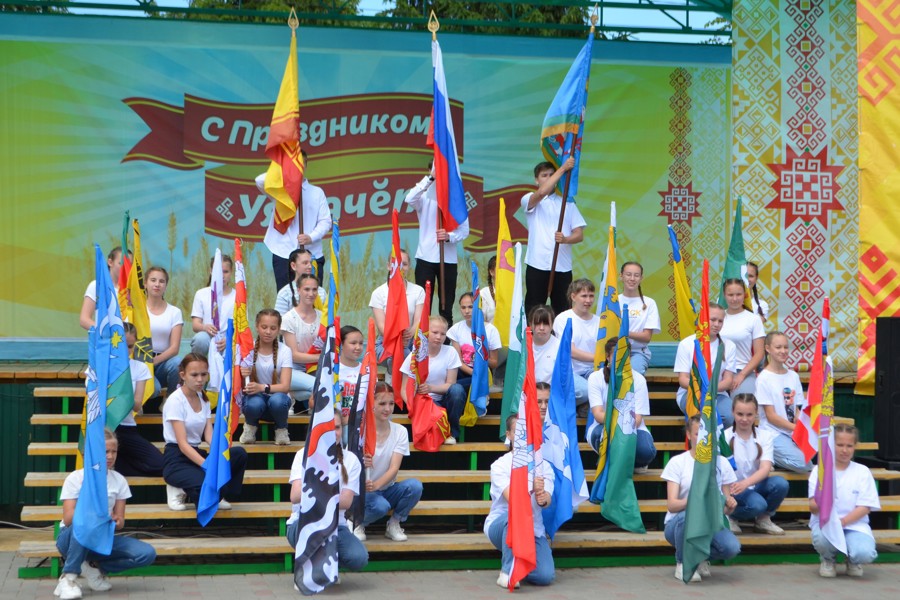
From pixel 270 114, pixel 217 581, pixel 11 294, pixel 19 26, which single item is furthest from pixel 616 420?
pixel 19 26

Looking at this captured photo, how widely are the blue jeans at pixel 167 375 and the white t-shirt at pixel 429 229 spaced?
2.35 metres

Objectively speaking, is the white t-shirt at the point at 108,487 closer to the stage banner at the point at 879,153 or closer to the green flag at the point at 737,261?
the green flag at the point at 737,261

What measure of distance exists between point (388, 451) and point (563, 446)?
1.20 metres

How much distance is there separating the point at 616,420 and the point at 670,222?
4.19 metres

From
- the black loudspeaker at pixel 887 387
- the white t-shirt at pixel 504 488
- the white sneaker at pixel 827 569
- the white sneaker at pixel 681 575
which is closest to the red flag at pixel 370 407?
the white t-shirt at pixel 504 488

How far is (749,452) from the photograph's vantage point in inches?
352

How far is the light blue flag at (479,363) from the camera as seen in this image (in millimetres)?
9492

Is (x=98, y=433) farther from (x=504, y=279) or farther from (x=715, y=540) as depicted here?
(x=715, y=540)

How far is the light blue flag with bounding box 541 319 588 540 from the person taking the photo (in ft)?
27.0

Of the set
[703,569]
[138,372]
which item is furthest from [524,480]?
[138,372]

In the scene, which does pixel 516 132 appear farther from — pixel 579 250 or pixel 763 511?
pixel 763 511

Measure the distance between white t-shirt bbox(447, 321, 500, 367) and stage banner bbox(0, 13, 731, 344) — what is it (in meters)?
2.50

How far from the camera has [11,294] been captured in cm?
1150

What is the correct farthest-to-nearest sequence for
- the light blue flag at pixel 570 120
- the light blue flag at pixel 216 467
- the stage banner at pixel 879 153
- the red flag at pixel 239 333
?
the light blue flag at pixel 570 120
the stage banner at pixel 879 153
the red flag at pixel 239 333
the light blue flag at pixel 216 467
